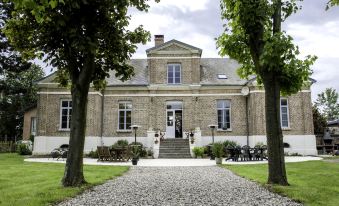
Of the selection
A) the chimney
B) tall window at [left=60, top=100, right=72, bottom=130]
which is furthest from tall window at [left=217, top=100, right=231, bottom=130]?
tall window at [left=60, top=100, right=72, bottom=130]

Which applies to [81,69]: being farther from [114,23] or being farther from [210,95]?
[210,95]

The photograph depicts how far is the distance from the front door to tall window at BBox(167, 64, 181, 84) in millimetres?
1695

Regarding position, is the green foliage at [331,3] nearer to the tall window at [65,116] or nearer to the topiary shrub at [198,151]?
the topiary shrub at [198,151]

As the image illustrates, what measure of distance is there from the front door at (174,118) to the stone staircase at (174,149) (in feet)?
4.46

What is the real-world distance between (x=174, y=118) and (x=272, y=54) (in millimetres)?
16889

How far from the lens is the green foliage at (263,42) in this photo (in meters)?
8.12

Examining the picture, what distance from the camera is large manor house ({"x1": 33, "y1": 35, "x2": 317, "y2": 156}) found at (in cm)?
2355

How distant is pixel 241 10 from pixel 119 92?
16958 millimetres

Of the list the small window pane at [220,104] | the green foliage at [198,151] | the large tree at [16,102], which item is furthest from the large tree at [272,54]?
the large tree at [16,102]

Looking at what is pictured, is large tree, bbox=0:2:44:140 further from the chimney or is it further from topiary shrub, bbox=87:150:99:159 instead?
topiary shrub, bbox=87:150:99:159

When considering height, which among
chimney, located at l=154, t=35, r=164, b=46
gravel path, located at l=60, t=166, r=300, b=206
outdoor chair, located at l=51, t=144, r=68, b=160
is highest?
chimney, located at l=154, t=35, r=164, b=46

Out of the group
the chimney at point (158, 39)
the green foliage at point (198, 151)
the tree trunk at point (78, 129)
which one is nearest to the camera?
the tree trunk at point (78, 129)

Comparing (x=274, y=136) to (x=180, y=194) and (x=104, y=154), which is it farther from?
(x=104, y=154)

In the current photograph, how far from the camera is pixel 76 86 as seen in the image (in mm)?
9133
